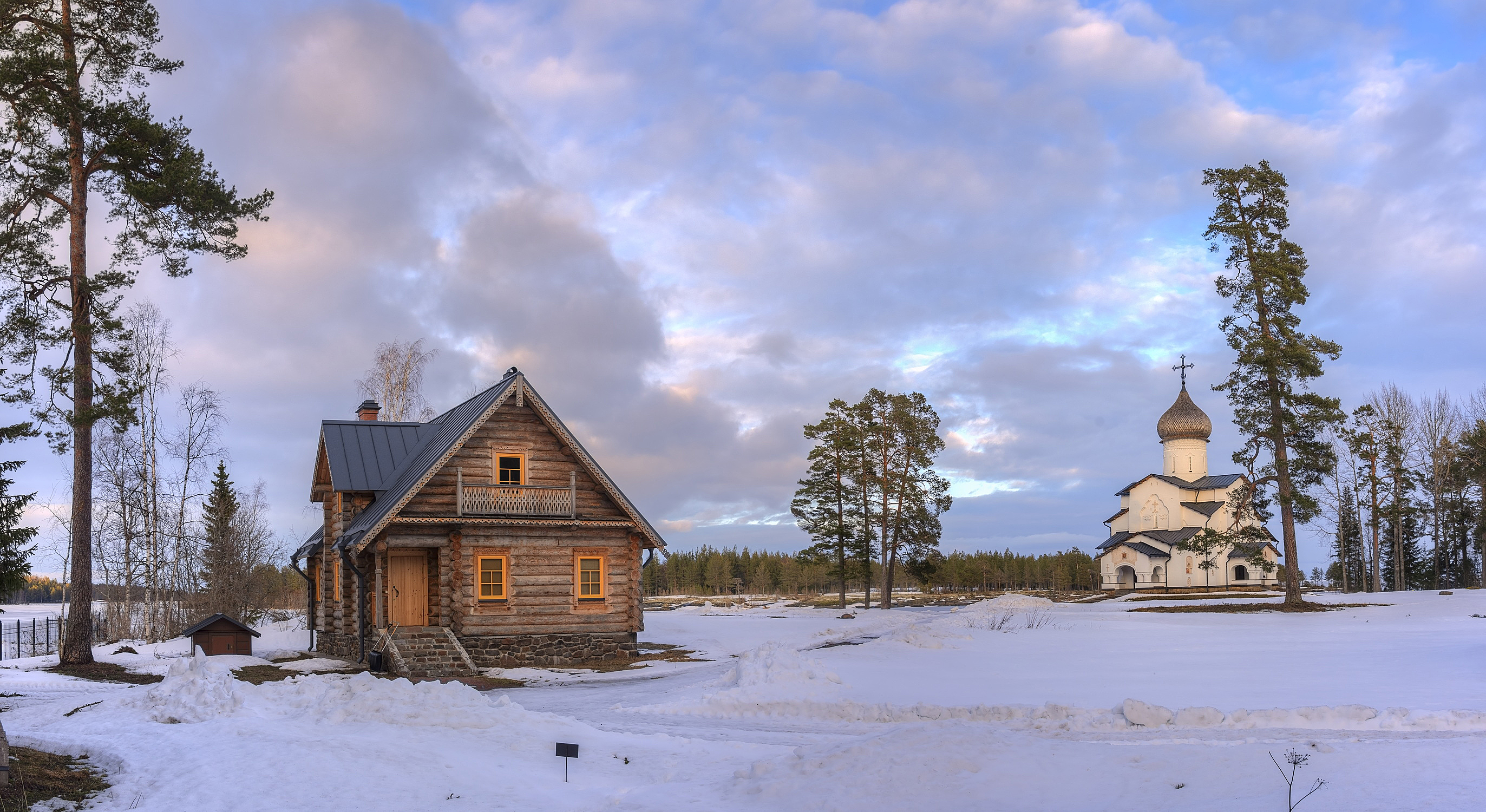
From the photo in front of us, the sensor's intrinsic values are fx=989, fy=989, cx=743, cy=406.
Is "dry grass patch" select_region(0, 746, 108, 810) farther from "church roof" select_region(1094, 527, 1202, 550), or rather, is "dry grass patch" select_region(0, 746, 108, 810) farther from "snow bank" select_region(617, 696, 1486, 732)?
"church roof" select_region(1094, 527, 1202, 550)

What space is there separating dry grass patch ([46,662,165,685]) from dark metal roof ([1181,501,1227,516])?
214 ft

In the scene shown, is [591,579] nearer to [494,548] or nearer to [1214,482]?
[494,548]

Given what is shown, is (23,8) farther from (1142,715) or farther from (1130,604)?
(1130,604)

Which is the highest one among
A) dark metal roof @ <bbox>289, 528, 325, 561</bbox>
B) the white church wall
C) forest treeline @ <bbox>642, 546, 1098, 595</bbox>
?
the white church wall

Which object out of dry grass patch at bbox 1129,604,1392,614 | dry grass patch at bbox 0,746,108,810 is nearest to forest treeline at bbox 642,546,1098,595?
dry grass patch at bbox 1129,604,1392,614

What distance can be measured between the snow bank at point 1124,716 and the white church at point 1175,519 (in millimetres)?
54977

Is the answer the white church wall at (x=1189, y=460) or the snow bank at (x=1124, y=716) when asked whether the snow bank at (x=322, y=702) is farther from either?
the white church wall at (x=1189, y=460)

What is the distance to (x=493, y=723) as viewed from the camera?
1362cm

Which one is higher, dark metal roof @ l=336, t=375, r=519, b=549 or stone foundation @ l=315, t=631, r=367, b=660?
dark metal roof @ l=336, t=375, r=519, b=549

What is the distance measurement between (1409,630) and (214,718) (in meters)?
30.2

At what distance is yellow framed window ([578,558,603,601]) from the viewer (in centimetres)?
2903

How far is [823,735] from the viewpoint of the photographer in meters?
14.8

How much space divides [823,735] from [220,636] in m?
20.5

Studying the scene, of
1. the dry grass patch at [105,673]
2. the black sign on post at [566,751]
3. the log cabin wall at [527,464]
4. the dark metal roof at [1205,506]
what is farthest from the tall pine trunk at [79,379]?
the dark metal roof at [1205,506]
